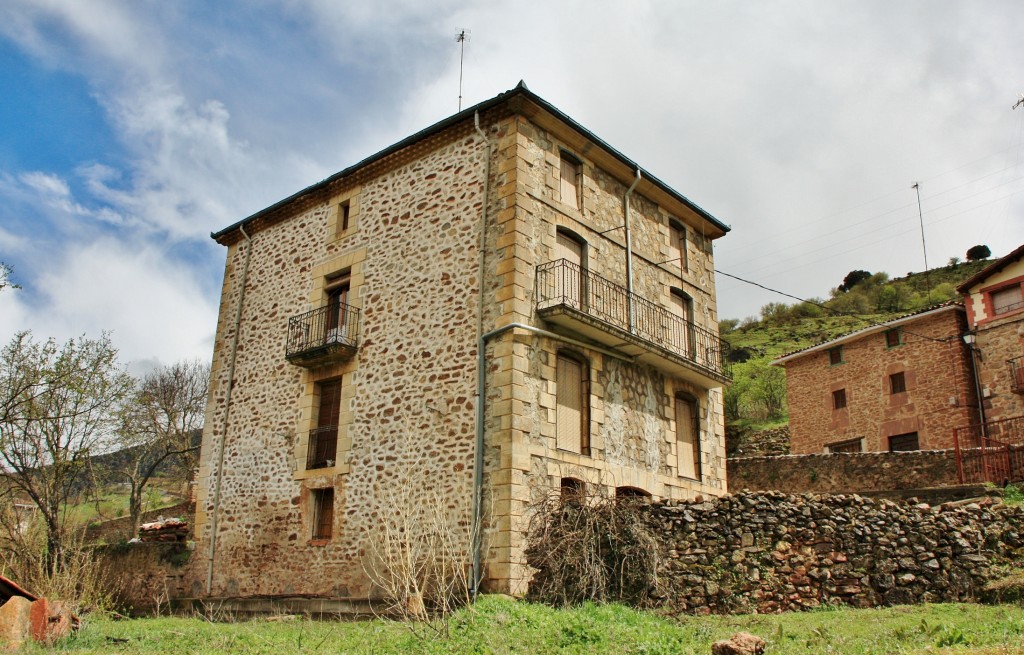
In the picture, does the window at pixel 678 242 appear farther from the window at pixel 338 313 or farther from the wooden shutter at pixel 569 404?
the window at pixel 338 313

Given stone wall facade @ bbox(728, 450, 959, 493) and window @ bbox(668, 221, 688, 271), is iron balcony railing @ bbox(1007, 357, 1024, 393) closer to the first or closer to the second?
stone wall facade @ bbox(728, 450, 959, 493)

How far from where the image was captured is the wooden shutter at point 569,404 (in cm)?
1362

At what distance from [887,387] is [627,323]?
15.2 m

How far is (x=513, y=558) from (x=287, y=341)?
7.21 metres

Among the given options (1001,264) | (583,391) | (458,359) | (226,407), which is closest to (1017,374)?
(1001,264)

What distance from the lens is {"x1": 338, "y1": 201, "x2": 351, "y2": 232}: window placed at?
1697 cm

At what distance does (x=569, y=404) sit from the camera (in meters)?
13.9

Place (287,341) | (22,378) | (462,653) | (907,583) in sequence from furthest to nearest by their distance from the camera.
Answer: (22,378), (287,341), (907,583), (462,653)

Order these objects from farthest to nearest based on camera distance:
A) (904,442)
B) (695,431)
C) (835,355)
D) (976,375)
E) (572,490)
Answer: (835,355) → (904,442) → (976,375) → (695,431) → (572,490)

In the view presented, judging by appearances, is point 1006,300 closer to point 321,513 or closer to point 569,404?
point 569,404

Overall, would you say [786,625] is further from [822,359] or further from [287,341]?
[822,359]

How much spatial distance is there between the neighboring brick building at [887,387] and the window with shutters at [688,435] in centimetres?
1202

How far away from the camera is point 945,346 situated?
2530cm

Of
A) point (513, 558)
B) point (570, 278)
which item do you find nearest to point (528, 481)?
point (513, 558)
